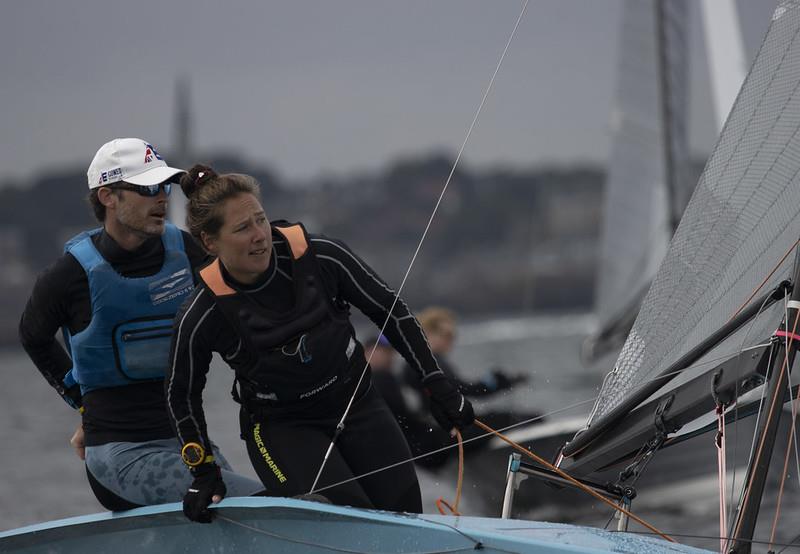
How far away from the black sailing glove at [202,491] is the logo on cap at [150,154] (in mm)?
744

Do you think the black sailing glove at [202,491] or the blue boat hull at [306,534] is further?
the black sailing glove at [202,491]

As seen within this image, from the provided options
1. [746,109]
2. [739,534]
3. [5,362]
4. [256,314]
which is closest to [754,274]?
[746,109]

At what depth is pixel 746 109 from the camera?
2783mm

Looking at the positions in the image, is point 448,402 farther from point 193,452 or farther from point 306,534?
point 193,452

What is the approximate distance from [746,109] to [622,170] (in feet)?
36.9

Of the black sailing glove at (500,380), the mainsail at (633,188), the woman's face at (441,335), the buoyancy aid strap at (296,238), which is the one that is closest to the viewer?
the buoyancy aid strap at (296,238)

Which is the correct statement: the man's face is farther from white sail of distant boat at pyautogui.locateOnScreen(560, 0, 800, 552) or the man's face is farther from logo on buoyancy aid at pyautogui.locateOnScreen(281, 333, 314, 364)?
white sail of distant boat at pyautogui.locateOnScreen(560, 0, 800, 552)

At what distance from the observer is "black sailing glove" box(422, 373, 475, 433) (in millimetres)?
2568

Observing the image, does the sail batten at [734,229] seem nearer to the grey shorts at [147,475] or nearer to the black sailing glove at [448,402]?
the black sailing glove at [448,402]

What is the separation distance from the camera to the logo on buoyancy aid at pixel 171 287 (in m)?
2.79

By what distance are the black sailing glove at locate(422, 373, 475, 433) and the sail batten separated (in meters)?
0.35

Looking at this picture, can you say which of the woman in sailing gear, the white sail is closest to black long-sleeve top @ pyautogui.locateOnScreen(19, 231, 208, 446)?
the woman in sailing gear

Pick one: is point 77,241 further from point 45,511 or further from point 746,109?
point 45,511

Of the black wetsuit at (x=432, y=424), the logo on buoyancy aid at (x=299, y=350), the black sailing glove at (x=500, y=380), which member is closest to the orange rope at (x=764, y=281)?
the logo on buoyancy aid at (x=299, y=350)
